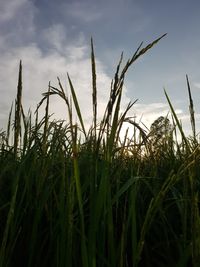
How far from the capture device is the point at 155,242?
1.96 meters

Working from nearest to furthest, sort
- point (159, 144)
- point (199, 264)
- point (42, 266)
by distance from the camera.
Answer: point (199, 264)
point (42, 266)
point (159, 144)

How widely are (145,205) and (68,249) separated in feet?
3.54

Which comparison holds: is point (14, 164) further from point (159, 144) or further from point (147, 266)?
point (159, 144)

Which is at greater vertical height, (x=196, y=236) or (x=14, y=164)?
(x=14, y=164)

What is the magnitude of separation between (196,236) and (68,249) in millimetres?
450

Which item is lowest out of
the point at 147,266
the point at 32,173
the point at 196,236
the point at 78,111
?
the point at 147,266

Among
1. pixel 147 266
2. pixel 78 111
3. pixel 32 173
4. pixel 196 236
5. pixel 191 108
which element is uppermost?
pixel 191 108

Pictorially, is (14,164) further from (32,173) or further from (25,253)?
(25,253)

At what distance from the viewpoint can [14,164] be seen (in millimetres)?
2172

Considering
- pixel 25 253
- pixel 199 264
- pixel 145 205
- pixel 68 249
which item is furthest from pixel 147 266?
pixel 199 264

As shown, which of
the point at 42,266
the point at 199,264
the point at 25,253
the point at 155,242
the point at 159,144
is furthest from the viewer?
the point at 159,144

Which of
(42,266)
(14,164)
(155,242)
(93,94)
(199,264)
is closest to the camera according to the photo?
(199,264)

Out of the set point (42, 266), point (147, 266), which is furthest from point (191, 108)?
point (42, 266)

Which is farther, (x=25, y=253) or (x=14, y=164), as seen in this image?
(x=14, y=164)
